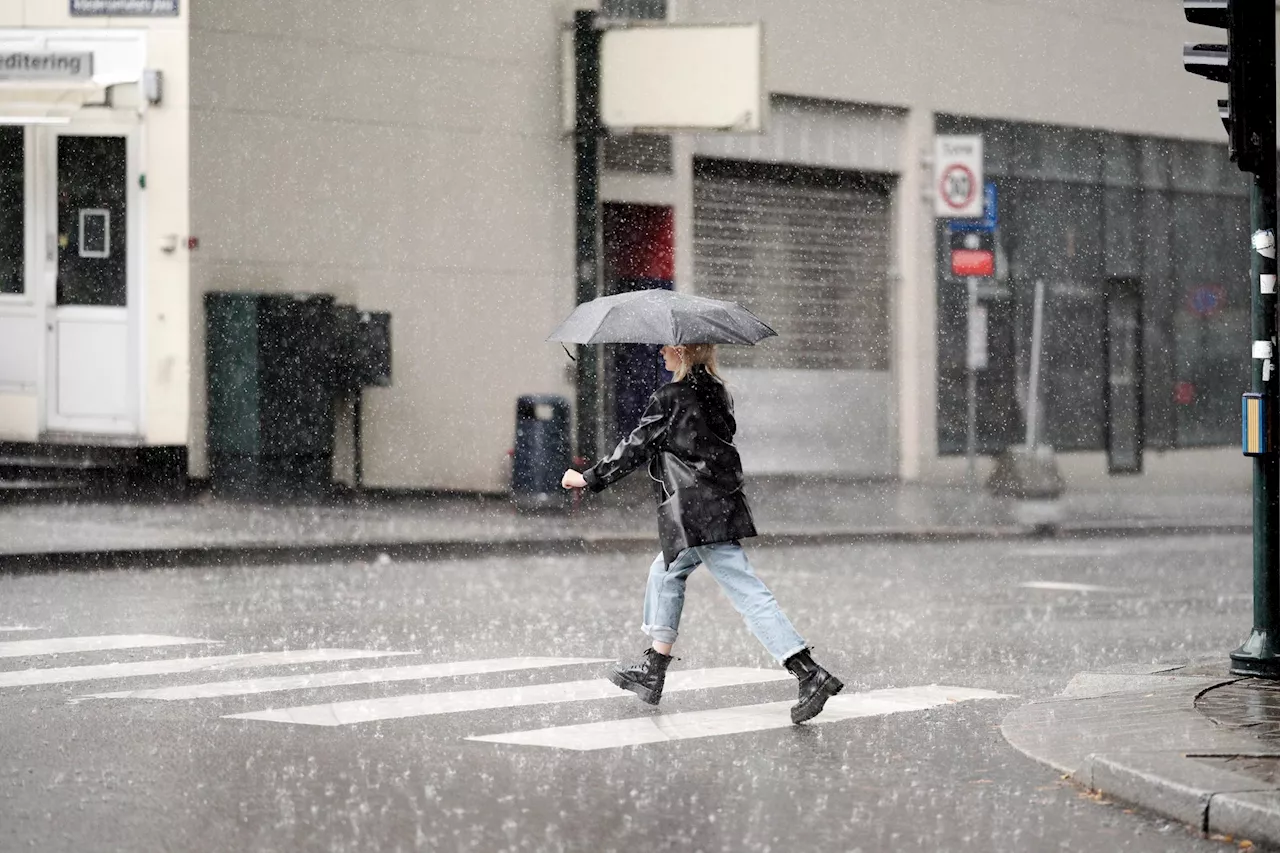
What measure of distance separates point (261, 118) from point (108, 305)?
97.3 inches

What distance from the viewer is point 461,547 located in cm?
1741

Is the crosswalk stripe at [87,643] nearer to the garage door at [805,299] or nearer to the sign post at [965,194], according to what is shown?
the sign post at [965,194]

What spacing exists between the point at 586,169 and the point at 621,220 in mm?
1818

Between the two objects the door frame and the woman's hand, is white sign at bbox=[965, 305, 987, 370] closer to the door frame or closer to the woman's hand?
the door frame

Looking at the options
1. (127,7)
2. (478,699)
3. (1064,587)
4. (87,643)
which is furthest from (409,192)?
(478,699)

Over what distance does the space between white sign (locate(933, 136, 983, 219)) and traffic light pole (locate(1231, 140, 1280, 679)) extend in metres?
13.6

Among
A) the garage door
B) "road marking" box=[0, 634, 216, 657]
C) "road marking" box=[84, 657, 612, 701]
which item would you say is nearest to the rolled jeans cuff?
"road marking" box=[84, 657, 612, 701]

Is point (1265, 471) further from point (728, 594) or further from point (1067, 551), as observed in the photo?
point (1067, 551)

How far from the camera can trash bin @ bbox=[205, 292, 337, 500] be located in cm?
1948

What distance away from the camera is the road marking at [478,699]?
8602mm

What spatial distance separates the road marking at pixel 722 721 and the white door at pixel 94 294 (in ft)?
39.2

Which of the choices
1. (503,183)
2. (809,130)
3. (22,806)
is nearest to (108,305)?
(503,183)

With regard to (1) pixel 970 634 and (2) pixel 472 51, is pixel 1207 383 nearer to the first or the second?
(2) pixel 472 51

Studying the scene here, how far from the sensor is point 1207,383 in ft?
105
